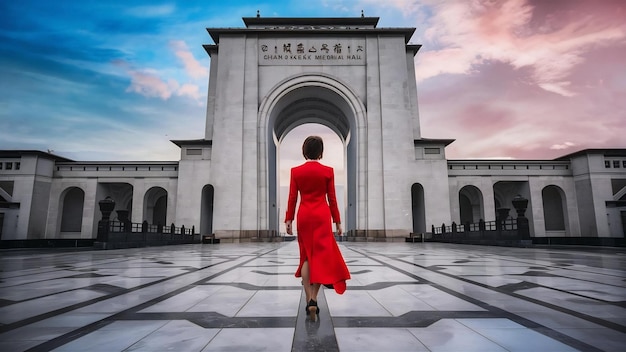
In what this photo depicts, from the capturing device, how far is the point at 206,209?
90.4 ft

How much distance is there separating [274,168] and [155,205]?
1440 centimetres

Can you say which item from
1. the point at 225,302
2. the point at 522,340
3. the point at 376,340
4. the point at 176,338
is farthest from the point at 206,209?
the point at 522,340

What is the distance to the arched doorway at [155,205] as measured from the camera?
104ft

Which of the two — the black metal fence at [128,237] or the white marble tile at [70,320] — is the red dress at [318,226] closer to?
the white marble tile at [70,320]

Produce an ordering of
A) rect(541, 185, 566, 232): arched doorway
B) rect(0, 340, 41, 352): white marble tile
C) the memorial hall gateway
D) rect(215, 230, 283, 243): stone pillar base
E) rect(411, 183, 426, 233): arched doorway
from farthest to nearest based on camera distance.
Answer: rect(541, 185, 566, 232): arched doorway < rect(411, 183, 426, 233): arched doorway < the memorial hall gateway < rect(215, 230, 283, 243): stone pillar base < rect(0, 340, 41, 352): white marble tile

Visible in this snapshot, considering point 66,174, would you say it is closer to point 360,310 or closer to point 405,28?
point 405,28

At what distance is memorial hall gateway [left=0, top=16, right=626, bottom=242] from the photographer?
25078 mm

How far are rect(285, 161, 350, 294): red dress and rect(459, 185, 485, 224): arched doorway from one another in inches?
1240

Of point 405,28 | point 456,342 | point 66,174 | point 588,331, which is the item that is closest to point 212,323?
point 456,342

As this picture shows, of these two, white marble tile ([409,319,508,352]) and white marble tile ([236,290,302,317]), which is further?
white marble tile ([236,290,302,317])

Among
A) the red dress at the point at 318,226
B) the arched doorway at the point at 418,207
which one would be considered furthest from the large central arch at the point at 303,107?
the red dress at the point at 318,226

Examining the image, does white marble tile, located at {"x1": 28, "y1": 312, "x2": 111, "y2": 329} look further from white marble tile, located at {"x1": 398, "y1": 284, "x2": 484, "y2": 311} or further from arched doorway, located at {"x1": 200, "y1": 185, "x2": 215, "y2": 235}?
arched doorway, located at {"x1": 200, "y1": 185, "x2": 215, "y2": 235}

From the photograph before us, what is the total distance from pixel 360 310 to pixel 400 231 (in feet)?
74.0

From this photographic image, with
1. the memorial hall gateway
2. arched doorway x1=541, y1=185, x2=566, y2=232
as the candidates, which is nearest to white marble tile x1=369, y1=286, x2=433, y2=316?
the memorial hall gateway
